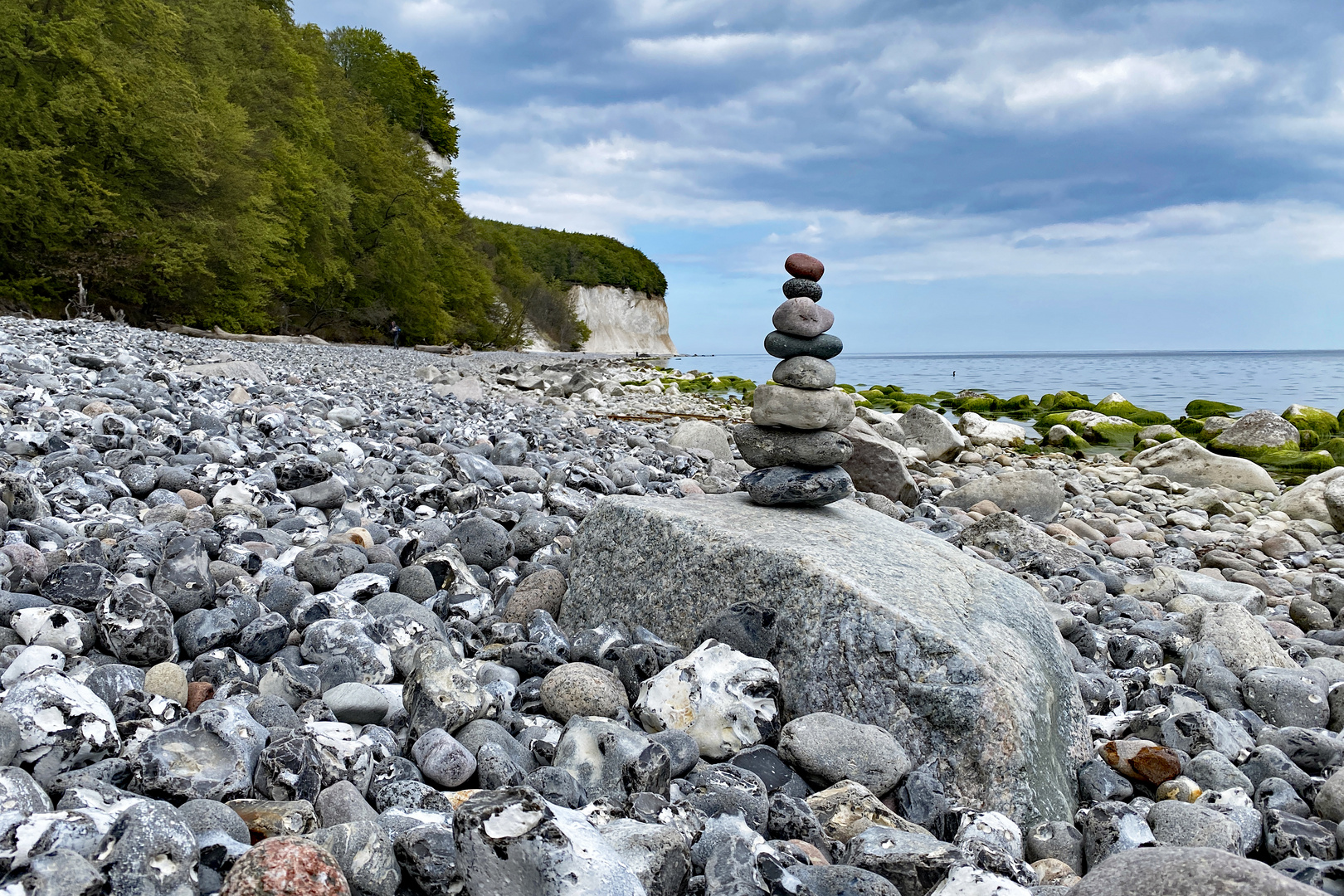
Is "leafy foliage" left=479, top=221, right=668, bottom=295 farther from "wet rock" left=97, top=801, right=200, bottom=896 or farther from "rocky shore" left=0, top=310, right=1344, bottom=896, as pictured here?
"wet rock" left=97, top=801, right=200, bottom=896

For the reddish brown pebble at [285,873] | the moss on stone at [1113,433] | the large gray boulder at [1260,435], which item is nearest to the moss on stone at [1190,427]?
the moss on stone at [1113,433]

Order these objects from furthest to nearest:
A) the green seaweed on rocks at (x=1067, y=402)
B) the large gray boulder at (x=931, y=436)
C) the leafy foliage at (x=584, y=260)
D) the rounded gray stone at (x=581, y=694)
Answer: the leafy foliage at (x=584, y=260) → the green seaweed on rocks at (x=1067, y=402) → the large gray boulder at (x=931, y=436) → the rounded gray stone at (x=581, y=694)

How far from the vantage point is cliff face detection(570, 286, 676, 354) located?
8756 cm

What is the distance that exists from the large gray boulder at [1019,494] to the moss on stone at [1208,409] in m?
16.9

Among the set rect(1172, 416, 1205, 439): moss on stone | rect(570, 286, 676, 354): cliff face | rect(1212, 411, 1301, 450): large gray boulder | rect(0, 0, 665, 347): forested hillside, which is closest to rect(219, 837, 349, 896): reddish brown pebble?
rect(1212, 411, 1301, 450): large gray boulder

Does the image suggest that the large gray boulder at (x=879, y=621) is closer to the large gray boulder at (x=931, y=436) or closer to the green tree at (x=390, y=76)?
the large gray boulder at (x=931, y=436)

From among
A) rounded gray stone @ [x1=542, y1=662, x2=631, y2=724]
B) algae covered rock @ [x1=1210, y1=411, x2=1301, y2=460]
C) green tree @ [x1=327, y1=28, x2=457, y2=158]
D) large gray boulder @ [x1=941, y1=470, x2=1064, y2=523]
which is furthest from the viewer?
green tree @ [x1=327, y1=28, x2=457, y2=158]

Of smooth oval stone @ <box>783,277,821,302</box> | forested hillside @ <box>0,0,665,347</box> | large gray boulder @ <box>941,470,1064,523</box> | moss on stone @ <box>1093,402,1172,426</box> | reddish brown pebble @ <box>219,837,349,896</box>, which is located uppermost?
forested hillside @ <box>0,0,665,347</box>

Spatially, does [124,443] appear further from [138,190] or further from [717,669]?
[138,190]

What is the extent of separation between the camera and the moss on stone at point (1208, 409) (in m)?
22.1

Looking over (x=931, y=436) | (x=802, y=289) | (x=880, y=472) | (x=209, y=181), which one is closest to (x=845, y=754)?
(x=802, y=289)

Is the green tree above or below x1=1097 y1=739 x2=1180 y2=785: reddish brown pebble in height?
above

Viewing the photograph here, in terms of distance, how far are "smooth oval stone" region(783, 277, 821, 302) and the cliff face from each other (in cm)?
7877

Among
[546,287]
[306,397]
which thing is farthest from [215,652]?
[546,287]
